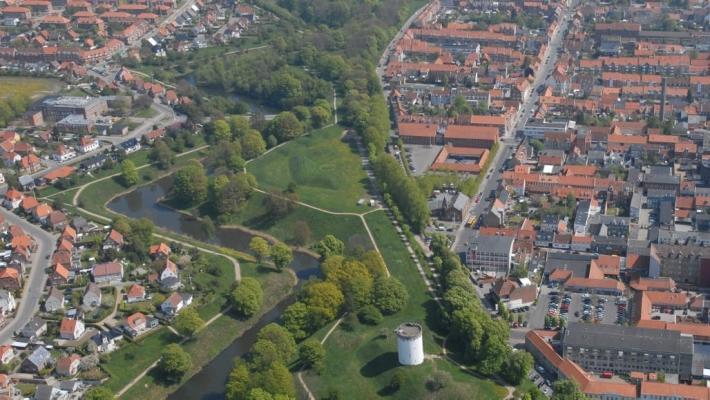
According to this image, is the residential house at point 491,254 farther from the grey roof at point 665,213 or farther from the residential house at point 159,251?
the residential house at point 159,251

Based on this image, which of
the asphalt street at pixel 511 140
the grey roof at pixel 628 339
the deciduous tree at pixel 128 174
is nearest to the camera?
the grey roof at pixel 628 339

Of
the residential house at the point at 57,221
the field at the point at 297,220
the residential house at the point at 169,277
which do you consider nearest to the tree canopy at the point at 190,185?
the field at the point at 297,220

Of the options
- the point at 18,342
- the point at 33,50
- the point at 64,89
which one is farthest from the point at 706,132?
the point at 33,50

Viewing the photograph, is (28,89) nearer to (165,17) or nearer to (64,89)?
(64,89)

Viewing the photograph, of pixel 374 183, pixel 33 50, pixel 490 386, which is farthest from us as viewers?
pixel 33 50

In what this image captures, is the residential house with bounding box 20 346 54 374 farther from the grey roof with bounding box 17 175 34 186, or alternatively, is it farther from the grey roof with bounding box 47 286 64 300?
the grey roof with bounding box 17 175 34 186

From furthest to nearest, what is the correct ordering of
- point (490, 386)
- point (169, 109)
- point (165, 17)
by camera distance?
point (165, 17) < point (169, 109) < point (490, 386)
